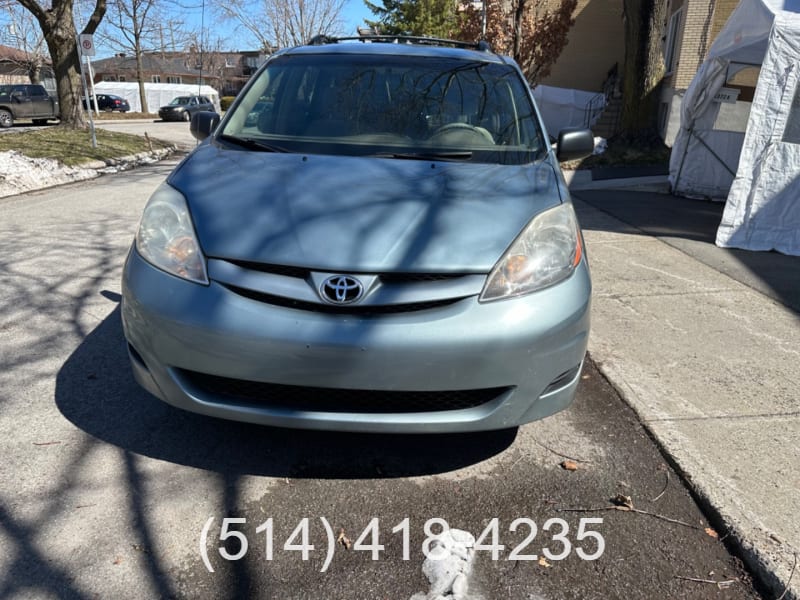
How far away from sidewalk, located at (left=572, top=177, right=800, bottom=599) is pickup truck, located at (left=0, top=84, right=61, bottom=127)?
87.8 ft

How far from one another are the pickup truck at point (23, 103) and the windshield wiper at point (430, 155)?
89.4 feet

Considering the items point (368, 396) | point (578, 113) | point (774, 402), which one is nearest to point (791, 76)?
point (774, 402)

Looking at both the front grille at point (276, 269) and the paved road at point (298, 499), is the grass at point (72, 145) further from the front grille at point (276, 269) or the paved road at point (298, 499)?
the front grille at point (276, 269)

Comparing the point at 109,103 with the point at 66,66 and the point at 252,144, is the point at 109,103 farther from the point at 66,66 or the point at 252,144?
the point at 252,144

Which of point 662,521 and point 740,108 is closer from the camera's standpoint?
point 662,521

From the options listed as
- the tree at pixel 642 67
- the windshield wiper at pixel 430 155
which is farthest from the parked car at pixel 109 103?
the windshield wiper at pixel 430 155

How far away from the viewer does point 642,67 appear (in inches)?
535

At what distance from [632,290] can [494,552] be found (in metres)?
3.55

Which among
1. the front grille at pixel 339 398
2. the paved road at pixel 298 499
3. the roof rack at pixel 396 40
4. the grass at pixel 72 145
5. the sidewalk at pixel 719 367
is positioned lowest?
the paved road at pixel 298 499

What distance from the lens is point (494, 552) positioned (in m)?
2.18

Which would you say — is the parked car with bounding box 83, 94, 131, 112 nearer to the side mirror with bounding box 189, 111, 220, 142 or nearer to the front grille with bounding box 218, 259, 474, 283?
the side mirror with bounding box 189, 111, 220, 142

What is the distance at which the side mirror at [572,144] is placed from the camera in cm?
366

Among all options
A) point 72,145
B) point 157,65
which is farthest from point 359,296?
point 157,65

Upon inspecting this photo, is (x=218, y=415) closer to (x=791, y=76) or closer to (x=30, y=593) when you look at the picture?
(x=30, y=593)
